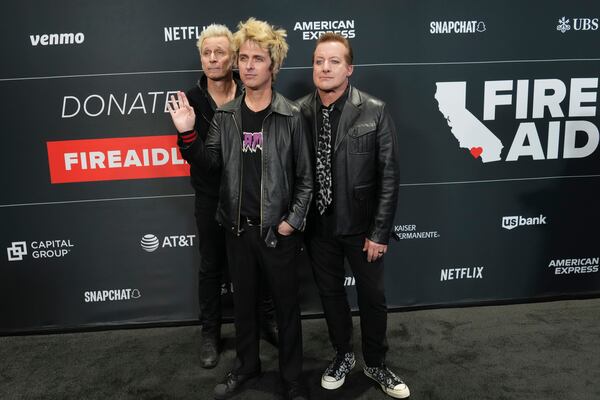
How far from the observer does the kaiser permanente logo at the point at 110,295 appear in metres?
3.20

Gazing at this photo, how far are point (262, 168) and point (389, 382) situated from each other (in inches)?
45.0

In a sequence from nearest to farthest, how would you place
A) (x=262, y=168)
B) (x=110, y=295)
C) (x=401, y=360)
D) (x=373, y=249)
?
(x=262, y=168)
(x=373, y=249)
(x=401, y=360)
(x=110, y=295)

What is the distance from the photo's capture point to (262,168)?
7.27ft

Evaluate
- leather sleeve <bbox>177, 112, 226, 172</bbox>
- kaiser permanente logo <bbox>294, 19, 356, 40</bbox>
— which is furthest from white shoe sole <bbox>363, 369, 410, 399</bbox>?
kaiser permanente logo <bbox>294, 19, 356, 40</bbox>

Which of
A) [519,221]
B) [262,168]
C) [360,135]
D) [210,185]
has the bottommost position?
[519,221]

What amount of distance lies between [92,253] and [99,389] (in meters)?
0.86

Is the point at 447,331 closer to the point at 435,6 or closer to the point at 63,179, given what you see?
the point at 435,6

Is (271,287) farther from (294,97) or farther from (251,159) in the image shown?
(294,97)

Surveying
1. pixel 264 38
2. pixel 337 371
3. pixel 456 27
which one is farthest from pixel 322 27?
pixel 337 371

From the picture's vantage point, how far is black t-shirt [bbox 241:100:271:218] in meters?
2.22

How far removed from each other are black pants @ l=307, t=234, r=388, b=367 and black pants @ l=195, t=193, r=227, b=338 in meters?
0.53

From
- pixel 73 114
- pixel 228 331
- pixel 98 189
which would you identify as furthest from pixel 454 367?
pixel 73 114

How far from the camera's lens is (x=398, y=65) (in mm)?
3076

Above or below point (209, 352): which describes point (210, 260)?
above
